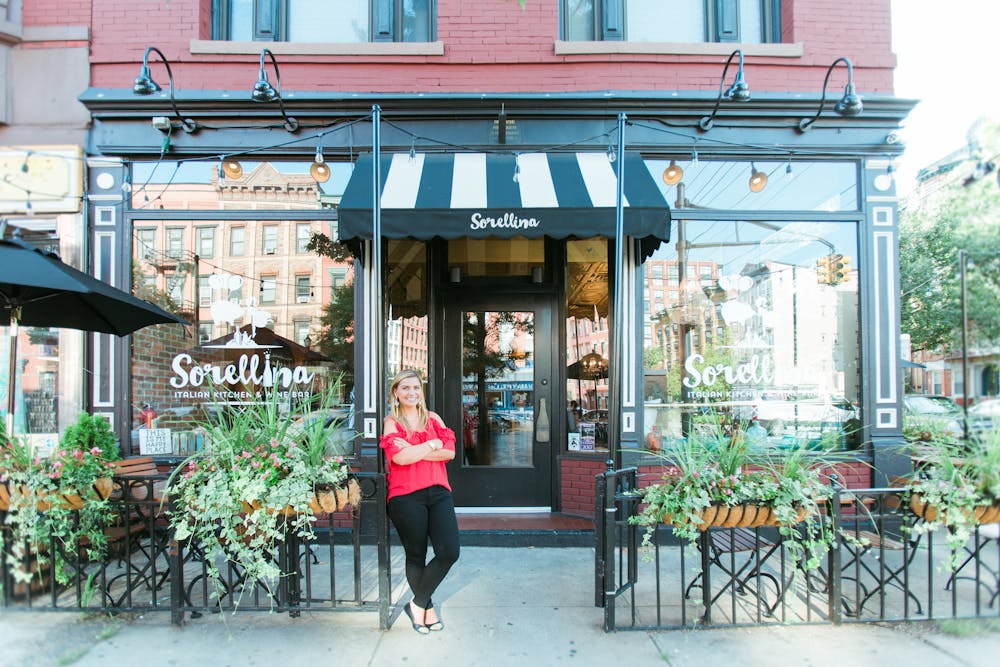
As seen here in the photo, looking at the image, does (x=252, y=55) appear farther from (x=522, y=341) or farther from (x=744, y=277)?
(x=744, y=277)

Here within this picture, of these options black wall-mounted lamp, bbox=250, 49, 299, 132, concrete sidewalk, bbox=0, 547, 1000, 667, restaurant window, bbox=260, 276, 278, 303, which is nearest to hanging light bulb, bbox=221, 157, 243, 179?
black wall-mounted lamp, bbox=250, 49, 299, 132

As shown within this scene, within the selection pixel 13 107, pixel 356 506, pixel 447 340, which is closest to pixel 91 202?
pixel 13 107

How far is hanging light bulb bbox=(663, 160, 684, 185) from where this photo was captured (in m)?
6.30

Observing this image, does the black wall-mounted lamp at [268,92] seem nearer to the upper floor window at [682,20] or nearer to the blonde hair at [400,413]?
the upper floor window at [682,20]

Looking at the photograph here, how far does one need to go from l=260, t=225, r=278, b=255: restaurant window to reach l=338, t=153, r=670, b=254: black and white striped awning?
122 centimetres

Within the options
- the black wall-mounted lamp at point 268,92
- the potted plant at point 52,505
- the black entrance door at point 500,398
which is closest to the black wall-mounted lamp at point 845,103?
the black entrance door at point 500,398

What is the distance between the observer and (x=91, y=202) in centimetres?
618

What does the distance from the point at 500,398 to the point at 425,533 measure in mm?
2885

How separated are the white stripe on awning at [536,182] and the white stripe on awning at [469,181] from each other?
0.36 meters

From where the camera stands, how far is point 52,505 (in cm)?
398

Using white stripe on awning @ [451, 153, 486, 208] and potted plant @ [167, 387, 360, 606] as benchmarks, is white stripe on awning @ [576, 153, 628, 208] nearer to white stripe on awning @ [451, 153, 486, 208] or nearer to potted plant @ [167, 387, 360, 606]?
white stripe on awning @ [451, 153, 486, 208]

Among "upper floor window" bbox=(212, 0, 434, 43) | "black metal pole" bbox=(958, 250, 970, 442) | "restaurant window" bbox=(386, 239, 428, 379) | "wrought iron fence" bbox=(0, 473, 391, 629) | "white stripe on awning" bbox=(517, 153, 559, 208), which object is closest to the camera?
"black metal pole" bbox=(958, 250, 970, 442)

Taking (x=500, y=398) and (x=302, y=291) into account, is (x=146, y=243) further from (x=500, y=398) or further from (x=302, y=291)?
(x=500, y=398)

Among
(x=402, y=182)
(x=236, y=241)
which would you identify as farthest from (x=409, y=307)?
(x=236, y=241)
